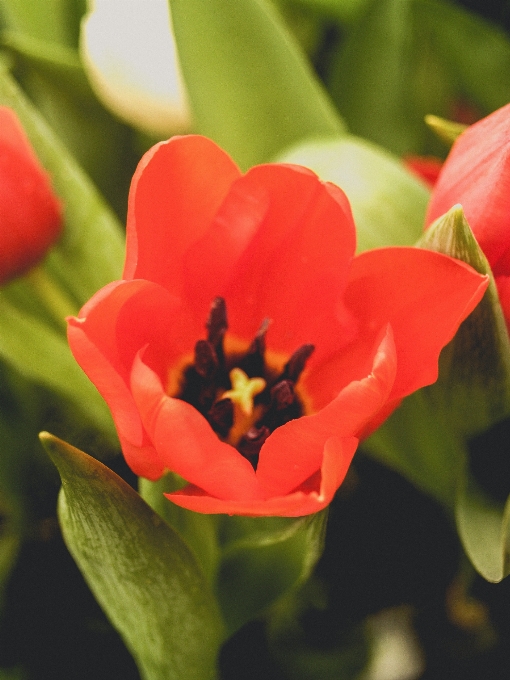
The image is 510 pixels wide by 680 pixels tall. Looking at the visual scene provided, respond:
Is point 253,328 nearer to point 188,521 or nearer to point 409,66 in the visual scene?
point 188,521

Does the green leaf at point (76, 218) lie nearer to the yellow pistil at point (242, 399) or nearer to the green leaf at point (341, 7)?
the yellow pistil at point (242, 399)

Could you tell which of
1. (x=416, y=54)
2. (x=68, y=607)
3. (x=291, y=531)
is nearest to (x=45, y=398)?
(x=68, y=607)

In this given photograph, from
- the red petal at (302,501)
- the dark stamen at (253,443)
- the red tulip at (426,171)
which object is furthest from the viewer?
the red tulip at (426,171)

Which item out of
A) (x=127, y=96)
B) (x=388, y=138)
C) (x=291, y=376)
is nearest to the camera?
(x=291, y=376)

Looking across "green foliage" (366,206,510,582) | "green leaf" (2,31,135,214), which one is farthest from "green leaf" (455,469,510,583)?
"green leaf" (2,31,135,214)

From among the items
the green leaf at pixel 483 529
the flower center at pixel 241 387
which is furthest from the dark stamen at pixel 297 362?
the green leaf at pixel 483 529

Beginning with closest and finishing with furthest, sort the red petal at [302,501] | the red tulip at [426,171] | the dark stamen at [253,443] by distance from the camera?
the red petal at [302,501], the dark stamen at [253,443], the red tulip at [426,171]

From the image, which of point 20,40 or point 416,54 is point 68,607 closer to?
point 20,40
